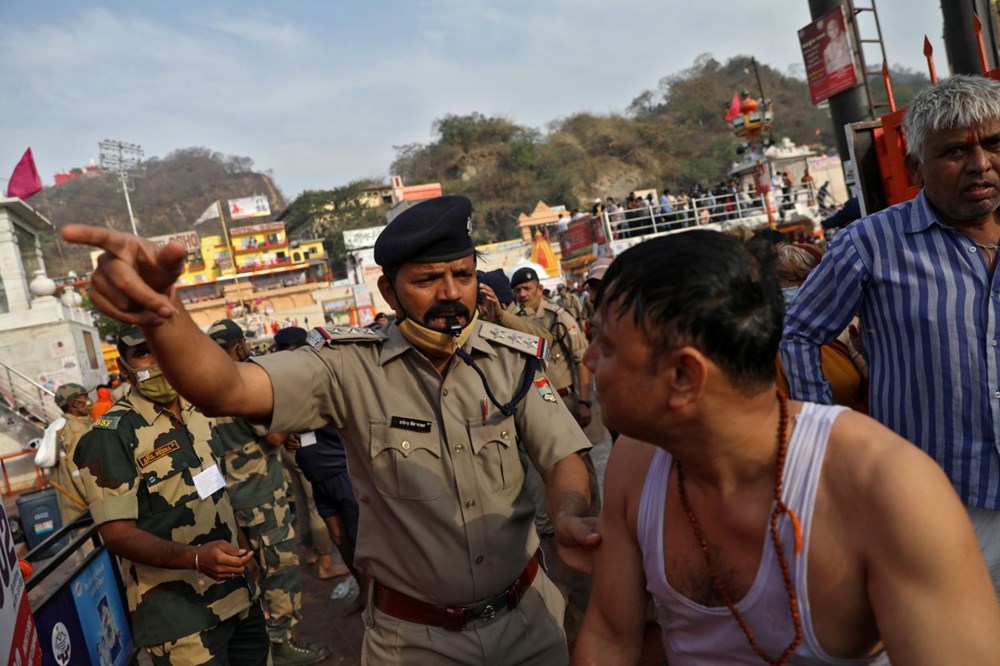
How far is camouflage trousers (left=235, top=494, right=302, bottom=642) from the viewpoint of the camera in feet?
15.9

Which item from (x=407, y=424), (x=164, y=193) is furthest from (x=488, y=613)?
(x=164, y=193)

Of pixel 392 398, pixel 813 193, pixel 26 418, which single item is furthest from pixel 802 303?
pixel 813 193

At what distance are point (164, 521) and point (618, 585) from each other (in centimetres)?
245

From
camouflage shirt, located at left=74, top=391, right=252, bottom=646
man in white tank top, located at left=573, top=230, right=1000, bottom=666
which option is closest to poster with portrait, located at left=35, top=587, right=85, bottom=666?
camouflage shirt, located at left=74, top=391, right=252, bottom=646

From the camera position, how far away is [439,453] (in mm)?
2219

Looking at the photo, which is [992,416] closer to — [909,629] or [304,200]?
[909,629]

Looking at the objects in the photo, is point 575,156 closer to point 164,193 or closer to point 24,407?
point 24,407

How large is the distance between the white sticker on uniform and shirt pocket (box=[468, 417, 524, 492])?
1.68 metres

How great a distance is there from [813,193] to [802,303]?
27.0 meters

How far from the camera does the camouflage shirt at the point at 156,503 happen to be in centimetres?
308

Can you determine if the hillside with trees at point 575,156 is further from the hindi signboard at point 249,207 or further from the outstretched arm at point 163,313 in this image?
the outstretched arm at point 163,313

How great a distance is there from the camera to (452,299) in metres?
2.23

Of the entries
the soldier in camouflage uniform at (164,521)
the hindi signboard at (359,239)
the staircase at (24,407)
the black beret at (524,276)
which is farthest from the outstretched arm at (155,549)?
the hindi signboard at (359,239)

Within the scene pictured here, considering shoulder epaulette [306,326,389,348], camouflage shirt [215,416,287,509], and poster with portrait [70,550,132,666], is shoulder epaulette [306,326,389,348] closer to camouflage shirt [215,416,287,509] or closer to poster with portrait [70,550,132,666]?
poster with portrait [70,550,132,666]
